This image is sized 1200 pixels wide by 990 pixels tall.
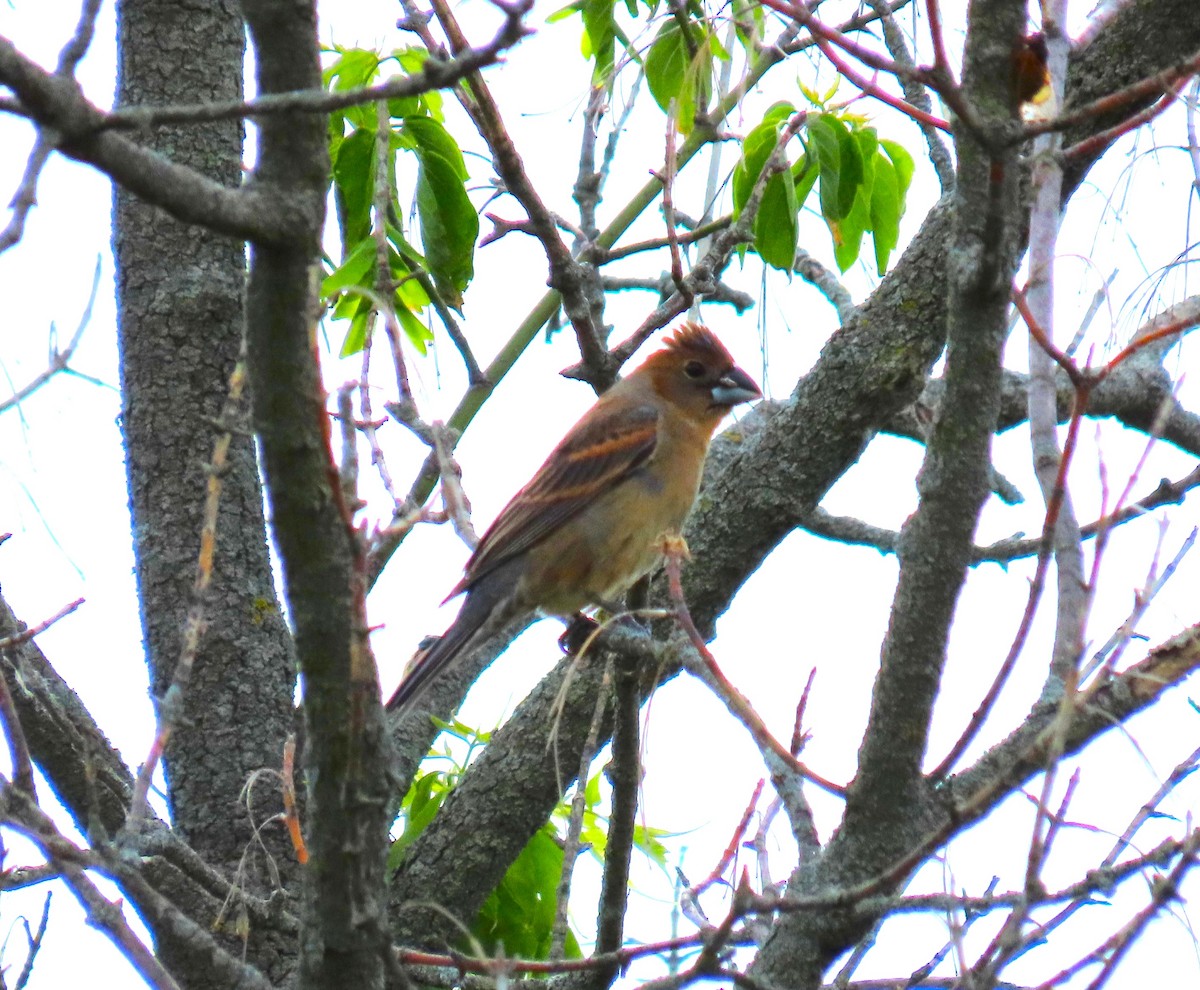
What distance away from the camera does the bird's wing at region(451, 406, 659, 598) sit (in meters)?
6.79

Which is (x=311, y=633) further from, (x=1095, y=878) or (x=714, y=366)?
(x=714, y=366)

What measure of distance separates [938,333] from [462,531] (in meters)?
1.78

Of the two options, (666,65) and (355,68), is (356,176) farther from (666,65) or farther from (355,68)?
(666,65)

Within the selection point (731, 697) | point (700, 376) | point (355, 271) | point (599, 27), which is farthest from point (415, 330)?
point (731, 697)

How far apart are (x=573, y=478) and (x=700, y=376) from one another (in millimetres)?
887

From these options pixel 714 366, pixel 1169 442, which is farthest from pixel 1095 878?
pixel 714 366

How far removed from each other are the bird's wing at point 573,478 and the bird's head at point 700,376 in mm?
242

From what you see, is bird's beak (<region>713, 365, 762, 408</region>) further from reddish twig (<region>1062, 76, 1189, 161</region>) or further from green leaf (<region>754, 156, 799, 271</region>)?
reddish twig (<region>1062, 76, 1189, 161</region>)

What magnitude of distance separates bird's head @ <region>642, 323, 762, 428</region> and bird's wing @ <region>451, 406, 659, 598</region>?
242 millimetres

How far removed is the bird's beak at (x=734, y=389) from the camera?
290 inches

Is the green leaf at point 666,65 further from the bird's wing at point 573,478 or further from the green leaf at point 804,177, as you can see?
the bird's wing at point 573,478

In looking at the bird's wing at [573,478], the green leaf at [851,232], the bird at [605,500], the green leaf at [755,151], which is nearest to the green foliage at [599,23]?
the green leaf at [755,151]

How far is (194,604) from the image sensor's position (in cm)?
318

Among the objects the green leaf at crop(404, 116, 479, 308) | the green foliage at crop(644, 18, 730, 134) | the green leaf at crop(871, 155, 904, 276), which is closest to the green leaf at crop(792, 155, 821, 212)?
the green leaf at crop(871, 155, 904, 276)
